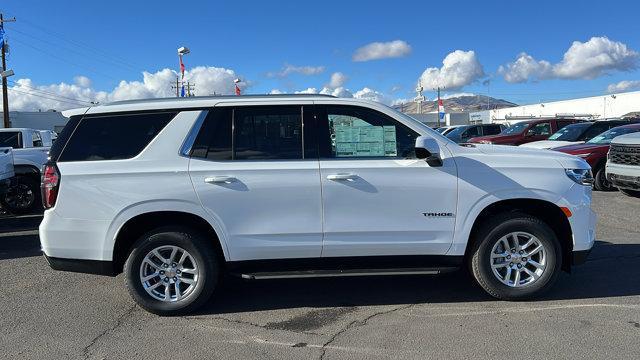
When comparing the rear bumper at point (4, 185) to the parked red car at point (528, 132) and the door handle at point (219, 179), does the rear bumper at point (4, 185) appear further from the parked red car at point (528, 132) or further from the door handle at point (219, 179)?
the parked red car at point (528, 132)

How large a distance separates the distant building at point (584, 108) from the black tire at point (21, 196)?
1833 inches

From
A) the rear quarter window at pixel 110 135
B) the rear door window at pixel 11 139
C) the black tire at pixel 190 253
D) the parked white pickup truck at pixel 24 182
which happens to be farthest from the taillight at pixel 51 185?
the rear door window at pixel 11 139

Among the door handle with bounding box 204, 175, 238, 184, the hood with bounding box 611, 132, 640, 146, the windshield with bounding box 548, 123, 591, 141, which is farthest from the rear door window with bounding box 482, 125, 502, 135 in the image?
the door handle with bounding box 204, 175, 238, 184

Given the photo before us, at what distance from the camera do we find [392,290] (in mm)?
5227

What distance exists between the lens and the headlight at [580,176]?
15.4ft

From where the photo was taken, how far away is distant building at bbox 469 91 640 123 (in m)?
52.2

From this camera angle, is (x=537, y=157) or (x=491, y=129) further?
(x=491, y=129)

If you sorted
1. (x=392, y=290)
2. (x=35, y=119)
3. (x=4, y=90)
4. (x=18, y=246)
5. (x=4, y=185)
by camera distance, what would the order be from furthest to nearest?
(x=35, y=119) < (x=4, y=90) < (x=4, y=185) < (x=18, y=246) < (x=392, y=290)

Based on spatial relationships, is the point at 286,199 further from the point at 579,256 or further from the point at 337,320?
the point at 579,256

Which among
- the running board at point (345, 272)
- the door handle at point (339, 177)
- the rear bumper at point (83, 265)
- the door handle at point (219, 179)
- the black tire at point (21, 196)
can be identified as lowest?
the running board at point (345, 272)

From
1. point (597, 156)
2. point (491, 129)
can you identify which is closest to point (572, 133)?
point (597, 156)

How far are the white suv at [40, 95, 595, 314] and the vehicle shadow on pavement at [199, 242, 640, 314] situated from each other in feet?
1.32

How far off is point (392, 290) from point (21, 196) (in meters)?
8.58

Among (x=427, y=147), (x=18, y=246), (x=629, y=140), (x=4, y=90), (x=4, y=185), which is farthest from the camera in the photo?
(x=4, y=90)
